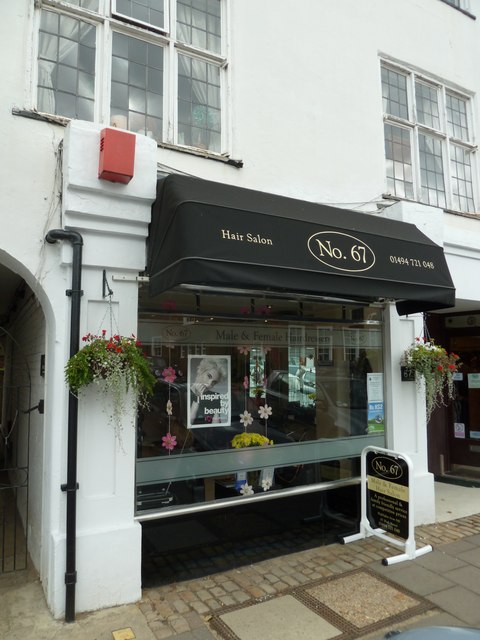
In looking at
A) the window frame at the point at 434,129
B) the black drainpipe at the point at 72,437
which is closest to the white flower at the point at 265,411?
the black drainpipe at the point at 72,437

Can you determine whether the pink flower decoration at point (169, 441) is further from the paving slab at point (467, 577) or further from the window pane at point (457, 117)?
the window pane at point (457, 117)

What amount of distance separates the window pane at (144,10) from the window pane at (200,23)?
0.75 ft

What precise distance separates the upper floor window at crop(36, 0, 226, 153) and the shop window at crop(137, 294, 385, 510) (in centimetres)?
192

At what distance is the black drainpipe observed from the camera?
362cm

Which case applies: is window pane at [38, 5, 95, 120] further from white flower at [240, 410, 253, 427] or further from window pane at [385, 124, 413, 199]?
window pane at [385, 124, 413, 199]

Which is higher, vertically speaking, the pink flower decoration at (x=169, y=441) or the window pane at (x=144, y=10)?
the window pane at (x=144, y=10)

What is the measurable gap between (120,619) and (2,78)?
451 cm

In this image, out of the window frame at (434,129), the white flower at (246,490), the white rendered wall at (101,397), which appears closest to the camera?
the white rendered wall at (101,397)

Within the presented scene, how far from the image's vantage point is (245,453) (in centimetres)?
482

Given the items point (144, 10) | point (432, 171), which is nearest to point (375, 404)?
point (432, 171)

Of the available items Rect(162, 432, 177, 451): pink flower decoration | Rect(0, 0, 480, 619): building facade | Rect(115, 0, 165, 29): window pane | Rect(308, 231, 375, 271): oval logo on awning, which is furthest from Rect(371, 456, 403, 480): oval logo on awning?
Rect(115, 0, 165, 29): window pane

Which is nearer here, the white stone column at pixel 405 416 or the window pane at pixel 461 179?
the white stone column at pixel 405 416

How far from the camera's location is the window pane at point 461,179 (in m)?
7.26

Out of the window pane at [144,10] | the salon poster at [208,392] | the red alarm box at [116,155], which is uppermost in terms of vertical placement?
the window pane at [144,10]
